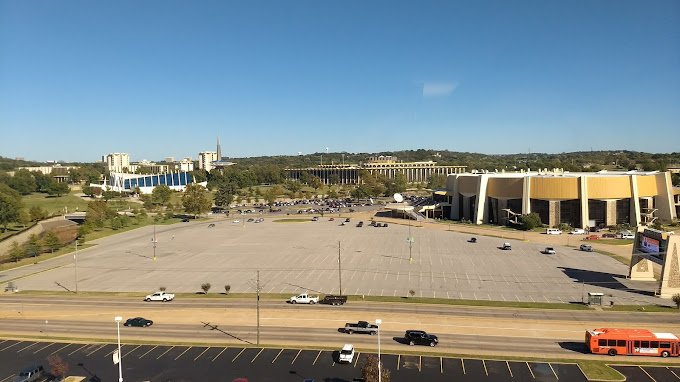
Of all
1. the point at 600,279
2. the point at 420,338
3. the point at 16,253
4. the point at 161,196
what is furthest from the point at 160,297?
the point at 161,196

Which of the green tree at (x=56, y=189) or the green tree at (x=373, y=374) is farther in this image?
the green tree at (x=56, y=189)

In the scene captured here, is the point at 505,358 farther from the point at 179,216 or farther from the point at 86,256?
the point at 179,216

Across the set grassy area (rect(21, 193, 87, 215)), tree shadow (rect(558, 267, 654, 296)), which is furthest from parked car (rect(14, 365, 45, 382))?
grassy area (rect(21, 193, 87, 215))

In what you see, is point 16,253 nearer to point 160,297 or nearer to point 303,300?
point 160,297

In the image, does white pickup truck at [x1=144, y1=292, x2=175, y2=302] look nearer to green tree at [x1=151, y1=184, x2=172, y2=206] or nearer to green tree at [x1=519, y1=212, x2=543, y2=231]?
green tree at [x1=519, y1=212, x2=543, y2=231]

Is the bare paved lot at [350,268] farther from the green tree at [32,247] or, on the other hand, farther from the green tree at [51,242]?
the green tree at [32,247]

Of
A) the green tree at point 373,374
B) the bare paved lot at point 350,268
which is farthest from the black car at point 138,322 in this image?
the green tree at point 373,374
